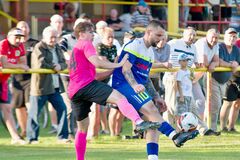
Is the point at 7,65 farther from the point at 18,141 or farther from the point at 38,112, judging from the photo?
the point at 18,141

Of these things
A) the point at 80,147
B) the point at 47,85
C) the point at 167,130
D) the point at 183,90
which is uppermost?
the point at 47,85

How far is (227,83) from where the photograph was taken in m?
21.0

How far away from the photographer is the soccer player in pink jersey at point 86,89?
48.2ft

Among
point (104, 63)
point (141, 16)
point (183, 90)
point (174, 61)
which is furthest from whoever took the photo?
point (141, 16)

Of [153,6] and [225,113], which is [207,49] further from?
[153,6]

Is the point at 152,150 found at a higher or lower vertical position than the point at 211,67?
lower

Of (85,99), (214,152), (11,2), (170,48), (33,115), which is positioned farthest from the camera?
(11,2)

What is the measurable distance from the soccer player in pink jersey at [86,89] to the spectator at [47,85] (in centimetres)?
317

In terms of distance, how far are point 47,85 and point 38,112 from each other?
0.49 m

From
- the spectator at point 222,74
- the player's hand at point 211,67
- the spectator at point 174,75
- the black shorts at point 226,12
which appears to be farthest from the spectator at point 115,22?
the player's hand at point 211,67

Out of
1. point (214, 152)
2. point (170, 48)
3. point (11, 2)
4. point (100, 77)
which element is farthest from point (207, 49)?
point (11, 2)

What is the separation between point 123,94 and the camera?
15023mm

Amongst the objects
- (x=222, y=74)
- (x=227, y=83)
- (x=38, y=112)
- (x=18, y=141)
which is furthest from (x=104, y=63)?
(x=227, y=83)

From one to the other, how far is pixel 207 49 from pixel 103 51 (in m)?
2.14
